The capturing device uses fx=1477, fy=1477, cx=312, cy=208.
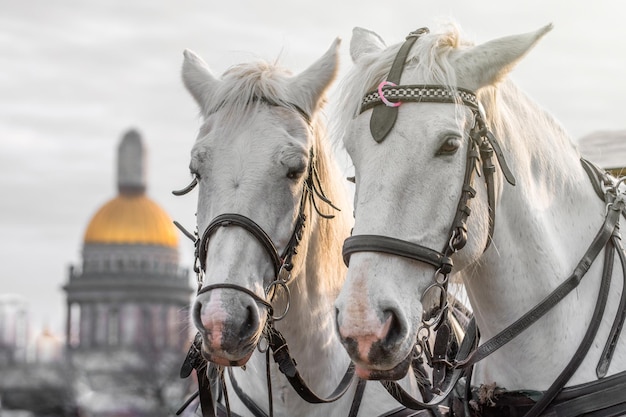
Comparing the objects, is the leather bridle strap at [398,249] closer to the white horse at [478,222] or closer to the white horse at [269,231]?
the white horse at [478,222]

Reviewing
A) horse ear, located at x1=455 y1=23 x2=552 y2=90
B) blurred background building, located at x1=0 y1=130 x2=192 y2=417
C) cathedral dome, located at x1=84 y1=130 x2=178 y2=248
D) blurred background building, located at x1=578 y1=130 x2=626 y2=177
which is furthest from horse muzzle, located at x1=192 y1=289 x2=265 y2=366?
cathedral dome, located at x1=84 y1=130 x2=178 y2=248

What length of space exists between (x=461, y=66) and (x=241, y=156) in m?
1.26

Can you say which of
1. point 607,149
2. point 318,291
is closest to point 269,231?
point 318,291

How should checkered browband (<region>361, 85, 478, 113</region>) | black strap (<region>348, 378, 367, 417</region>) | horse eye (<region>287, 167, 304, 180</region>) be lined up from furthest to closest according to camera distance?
1. black strap (<region>348, 378, 367, 417</region>)
2. horse eye (<region>287, 167, 304, 180</region>)
3. checkered browband (<region>361, 85, 478, 113</region>)

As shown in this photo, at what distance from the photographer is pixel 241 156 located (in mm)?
5715

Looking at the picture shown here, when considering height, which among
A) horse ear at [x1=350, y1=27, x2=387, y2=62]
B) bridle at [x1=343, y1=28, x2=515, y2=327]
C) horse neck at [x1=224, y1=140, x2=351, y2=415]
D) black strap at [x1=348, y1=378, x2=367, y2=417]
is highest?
horse ear at [x1=350, y1=27, x2=387, y2=62]

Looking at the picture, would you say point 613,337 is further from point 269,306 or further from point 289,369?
point 289,369

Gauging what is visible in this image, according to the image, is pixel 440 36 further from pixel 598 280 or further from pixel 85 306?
pixel 85 306

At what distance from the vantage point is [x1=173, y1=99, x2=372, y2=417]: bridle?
5.55 m

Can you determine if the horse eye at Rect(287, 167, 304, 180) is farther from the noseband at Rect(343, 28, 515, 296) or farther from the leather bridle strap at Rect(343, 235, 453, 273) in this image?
the leather bridle strap at Rect(343, 235, 453, 273)

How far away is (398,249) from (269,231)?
129 centimetres

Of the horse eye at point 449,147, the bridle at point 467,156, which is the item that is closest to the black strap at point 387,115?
the bridle at point 467,156

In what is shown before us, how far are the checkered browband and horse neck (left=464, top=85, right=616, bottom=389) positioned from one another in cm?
18

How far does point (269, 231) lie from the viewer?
564cm
